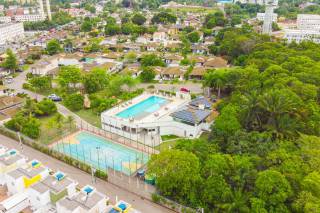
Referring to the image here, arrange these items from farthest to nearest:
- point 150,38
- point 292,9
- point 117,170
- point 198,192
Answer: point 292,9, point 150,38, point 117,170, point 198,192

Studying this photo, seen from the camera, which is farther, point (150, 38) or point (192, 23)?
point (192, 23)

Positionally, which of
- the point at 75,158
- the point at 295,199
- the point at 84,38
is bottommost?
the point at 75,158

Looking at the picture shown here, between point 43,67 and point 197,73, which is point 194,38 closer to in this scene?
point 197,73

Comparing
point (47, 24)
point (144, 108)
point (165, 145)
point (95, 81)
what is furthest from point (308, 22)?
point (47, 24)

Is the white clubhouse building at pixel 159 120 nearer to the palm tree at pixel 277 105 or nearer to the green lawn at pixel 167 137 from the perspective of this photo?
the green lawn at pixel 167 137

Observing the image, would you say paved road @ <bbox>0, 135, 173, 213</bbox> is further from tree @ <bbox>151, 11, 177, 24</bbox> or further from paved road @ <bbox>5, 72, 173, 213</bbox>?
tree @ <bbox>151, 11, 177, 24</bbox>

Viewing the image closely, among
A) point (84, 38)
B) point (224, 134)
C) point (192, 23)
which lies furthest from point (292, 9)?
point (224, 134)

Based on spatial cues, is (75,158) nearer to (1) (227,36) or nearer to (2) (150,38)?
(1) (227,36)
